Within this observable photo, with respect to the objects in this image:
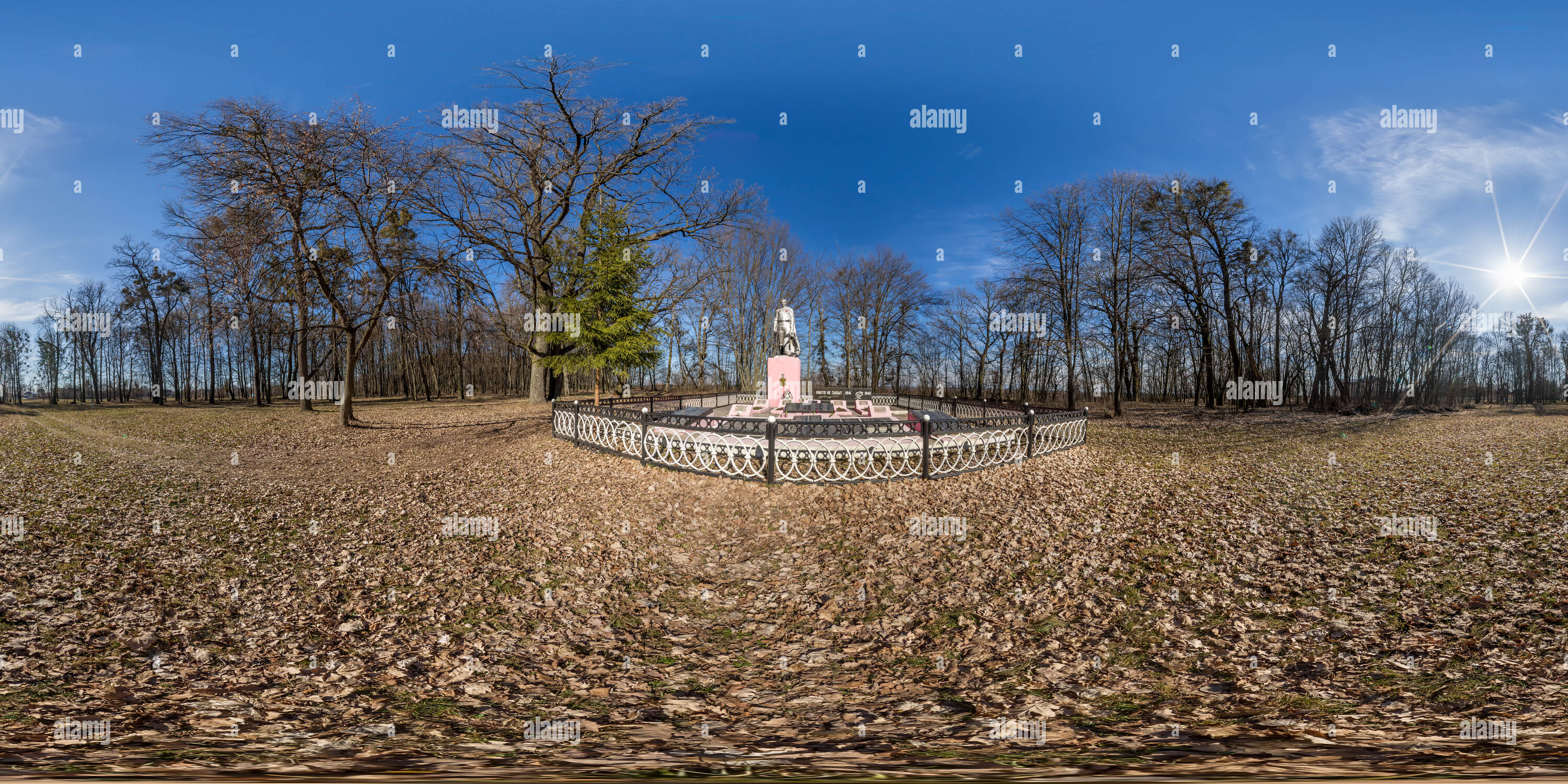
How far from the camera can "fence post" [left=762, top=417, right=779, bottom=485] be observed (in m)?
10.0

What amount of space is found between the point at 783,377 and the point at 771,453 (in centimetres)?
1031

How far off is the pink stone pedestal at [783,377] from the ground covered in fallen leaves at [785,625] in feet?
31.9

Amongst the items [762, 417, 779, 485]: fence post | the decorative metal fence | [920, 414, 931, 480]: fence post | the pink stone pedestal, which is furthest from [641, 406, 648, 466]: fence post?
the pink stone pedestal

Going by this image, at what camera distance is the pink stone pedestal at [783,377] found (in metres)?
20.2

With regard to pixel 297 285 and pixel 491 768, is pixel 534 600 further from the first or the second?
pixel 297 285

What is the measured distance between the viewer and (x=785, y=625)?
5.21m

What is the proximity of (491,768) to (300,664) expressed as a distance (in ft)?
8.63

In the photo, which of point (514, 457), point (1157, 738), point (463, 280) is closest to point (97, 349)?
point (463, 280)

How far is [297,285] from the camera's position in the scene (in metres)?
19.1

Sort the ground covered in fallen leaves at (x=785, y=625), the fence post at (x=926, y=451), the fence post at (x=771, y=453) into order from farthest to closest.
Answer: the fence post at (x=926, y=451), the fence post at (x=771, y=453), the ground covered in fallen leaves at (x=785, y=625)

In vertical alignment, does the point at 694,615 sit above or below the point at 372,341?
below

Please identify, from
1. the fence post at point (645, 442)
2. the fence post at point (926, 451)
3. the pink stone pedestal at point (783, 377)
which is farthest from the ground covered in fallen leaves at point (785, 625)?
the pink stone pedestal at point (783, 377)

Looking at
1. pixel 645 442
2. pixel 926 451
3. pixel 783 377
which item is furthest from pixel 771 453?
pixel 783 377

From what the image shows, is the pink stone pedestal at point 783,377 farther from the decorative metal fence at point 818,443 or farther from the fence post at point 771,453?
the fence post at point 771,453
